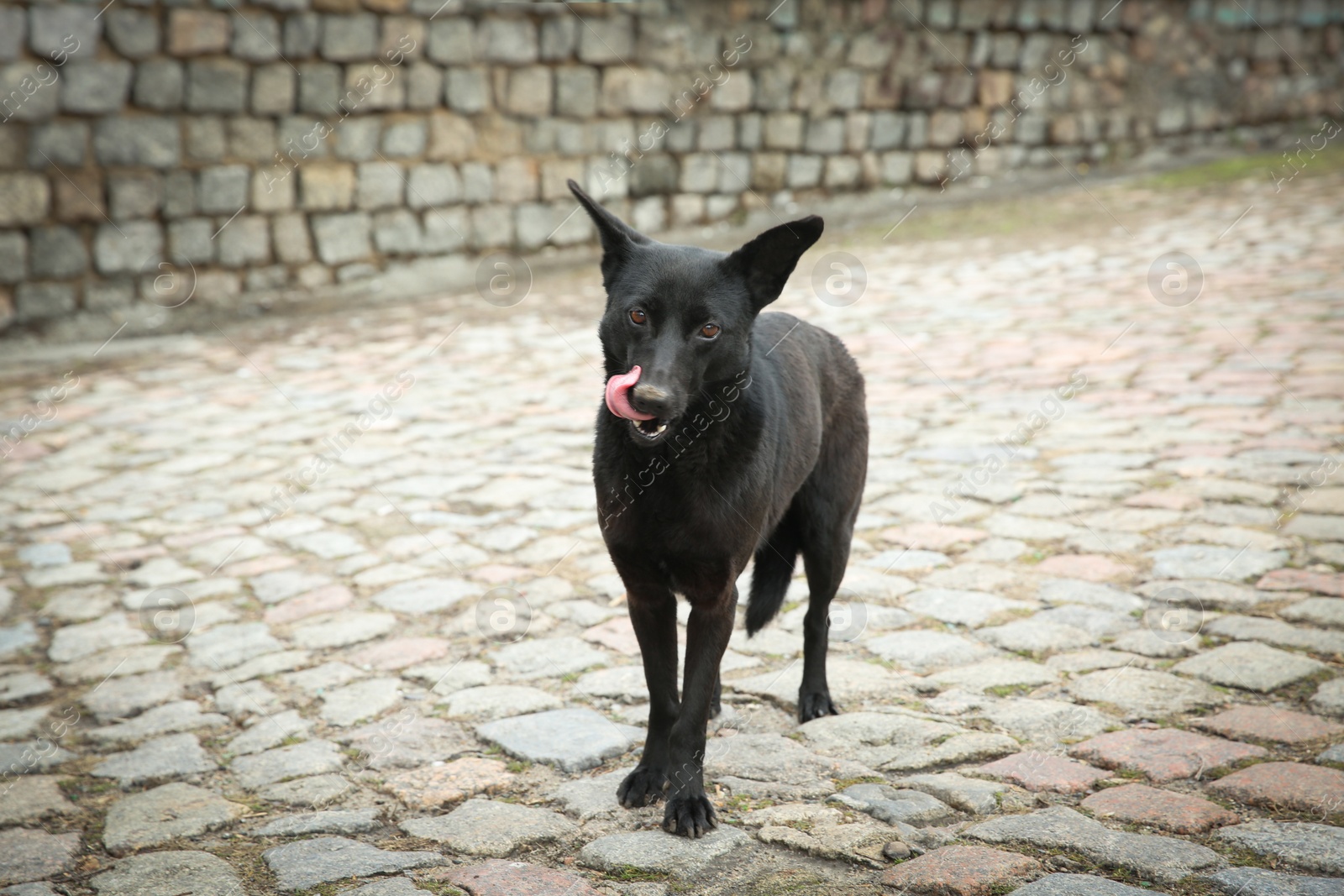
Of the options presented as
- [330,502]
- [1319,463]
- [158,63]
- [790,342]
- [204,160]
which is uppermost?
[158,63]

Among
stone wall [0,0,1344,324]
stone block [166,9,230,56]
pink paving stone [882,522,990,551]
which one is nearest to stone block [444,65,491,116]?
stone wall [0,0,1344,324]

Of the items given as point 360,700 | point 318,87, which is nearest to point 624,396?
point 360,700

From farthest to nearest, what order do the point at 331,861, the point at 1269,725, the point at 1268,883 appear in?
the point at 1269,725, the point at 331,861, the point at 1268,883

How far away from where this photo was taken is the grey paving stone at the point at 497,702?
→ 3.33 meters

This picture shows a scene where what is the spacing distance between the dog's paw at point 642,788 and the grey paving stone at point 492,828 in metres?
0.16

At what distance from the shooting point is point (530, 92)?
11.0m

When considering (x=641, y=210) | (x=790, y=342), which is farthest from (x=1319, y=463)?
(x=641, y=210)

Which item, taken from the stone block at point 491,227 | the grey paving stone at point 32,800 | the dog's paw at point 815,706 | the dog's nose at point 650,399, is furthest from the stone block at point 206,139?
the dog's nose at point 650,399

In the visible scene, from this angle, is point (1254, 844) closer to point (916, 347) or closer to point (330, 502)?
point (330, 502)

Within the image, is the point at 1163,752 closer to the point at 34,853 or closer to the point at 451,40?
the point at 34,853

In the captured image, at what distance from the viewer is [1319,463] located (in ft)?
16.1

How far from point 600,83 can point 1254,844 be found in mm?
10197

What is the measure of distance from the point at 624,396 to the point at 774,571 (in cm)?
109

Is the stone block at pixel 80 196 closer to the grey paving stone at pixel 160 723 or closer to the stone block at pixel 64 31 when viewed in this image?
the stone block at pixel 64 31
